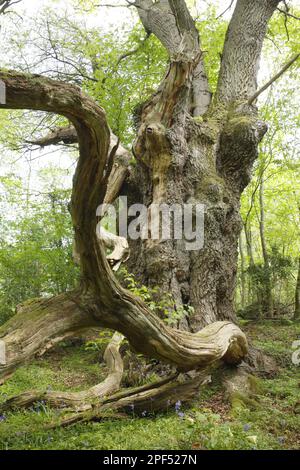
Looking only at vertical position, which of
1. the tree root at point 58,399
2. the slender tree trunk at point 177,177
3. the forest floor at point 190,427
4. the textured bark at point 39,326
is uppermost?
the slender tree trunk at point 177,177

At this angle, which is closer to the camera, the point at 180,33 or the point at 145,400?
the point at 145,400

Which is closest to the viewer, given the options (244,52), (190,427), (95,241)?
(95,241)

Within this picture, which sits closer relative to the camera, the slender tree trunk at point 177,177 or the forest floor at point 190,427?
the slender tree trunk at point 177,177

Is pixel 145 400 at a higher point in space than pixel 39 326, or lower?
lower

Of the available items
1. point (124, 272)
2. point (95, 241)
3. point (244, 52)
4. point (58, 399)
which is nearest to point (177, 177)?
point (124, 272)

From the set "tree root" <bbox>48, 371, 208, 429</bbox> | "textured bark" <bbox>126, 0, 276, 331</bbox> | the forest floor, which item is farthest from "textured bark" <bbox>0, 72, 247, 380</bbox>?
"textured bark" <bbox>126, 0, 276, 331</bbox>

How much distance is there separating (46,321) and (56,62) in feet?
31.4

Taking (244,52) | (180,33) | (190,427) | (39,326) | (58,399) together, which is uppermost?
(180,33)

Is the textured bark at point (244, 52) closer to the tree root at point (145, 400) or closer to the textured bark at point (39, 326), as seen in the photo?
the tree root at point (145, 400)

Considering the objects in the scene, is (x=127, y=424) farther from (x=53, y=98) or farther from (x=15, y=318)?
(x=53, y=98)

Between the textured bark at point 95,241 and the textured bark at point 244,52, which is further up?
the textured bark at point 244,52

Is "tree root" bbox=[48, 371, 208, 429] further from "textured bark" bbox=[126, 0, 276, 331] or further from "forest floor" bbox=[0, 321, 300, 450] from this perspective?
"textured bark" bbox=[126, 0, 276, 331]

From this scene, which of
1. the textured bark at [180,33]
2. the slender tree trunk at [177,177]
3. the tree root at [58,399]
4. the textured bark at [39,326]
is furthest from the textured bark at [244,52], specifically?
the tree root at [58,399]

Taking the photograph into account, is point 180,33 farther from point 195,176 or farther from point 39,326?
point 39,326
